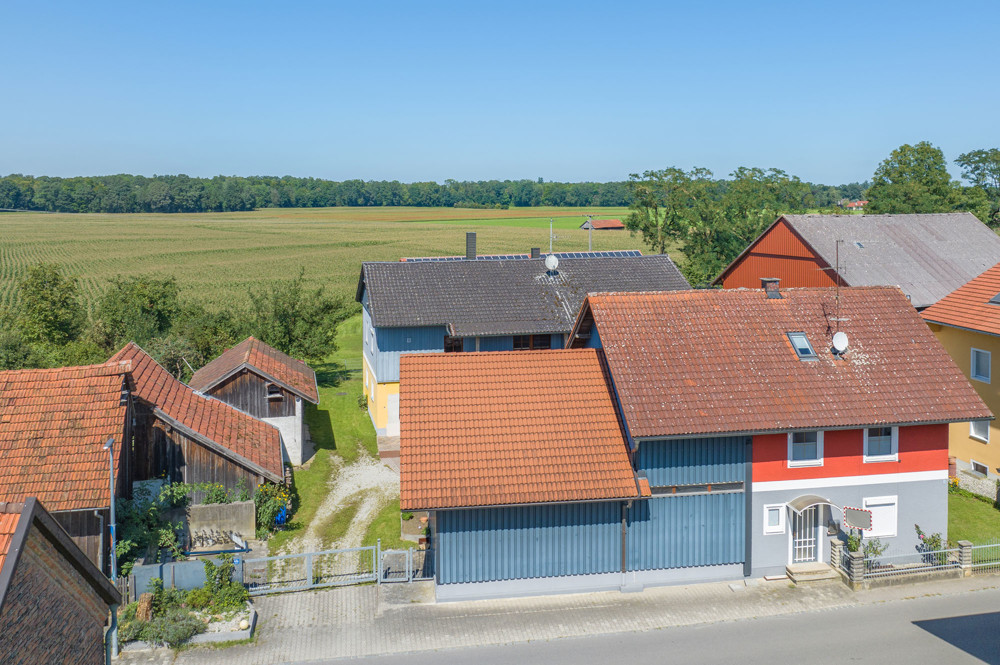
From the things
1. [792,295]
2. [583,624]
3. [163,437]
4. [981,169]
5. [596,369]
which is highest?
[981,169]

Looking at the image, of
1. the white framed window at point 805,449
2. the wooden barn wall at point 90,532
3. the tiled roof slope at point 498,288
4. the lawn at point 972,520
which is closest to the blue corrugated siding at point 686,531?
the white framed window at point 805,449

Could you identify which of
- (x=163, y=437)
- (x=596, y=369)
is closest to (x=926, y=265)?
(x=596, y=369)

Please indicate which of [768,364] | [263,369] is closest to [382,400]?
[263,369]

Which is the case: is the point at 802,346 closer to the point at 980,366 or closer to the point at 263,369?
the point at 980,366

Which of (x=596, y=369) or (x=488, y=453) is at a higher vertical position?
(x=596, y=369)

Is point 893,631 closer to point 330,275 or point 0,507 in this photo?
point 0,507

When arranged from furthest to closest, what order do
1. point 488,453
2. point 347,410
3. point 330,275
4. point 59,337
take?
point 330,275
point 59,337
point 347,410
point 488,453

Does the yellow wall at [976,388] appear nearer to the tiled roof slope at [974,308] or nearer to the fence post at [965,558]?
the tiled roof slope at [974,308]
